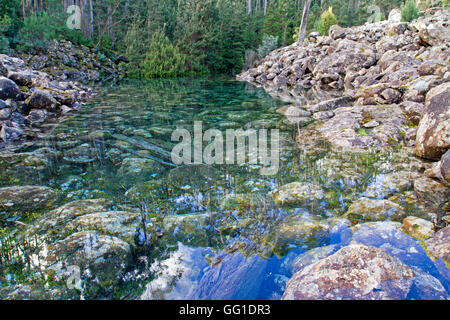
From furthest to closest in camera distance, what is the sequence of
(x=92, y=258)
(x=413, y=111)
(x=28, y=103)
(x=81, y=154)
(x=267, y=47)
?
(x=267, y=47) → (x=28, y=103) → (x=413, y=111) → (x=81, y=154) → (x=92, y=258)

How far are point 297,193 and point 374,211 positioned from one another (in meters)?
0.81

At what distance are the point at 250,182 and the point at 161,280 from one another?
1900 millimetres

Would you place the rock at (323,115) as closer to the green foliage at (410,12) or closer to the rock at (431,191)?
the rock at (431,191)

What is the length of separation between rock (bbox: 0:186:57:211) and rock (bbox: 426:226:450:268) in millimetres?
3584

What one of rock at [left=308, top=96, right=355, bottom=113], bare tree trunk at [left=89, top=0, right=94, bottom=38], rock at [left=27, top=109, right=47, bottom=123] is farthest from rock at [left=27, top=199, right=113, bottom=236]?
bare tree trunk at [left=89, top=0, right=94, bottom=38]

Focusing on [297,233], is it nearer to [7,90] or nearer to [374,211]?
[374,211]

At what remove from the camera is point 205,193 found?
3.50 m

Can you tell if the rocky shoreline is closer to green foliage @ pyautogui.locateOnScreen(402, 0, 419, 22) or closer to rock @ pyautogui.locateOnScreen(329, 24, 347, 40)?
rock @ pyautogui.locateOnScreen(329, 24, 347, 40)

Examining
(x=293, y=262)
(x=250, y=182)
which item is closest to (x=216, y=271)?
(x=293, y=262)

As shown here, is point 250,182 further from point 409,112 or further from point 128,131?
point 409,112

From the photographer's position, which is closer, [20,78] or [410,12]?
[20,78]

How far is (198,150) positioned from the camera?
5.12m

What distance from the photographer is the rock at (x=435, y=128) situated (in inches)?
159

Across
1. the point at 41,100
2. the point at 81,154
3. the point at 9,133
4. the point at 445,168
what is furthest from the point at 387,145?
the point at 41,100
